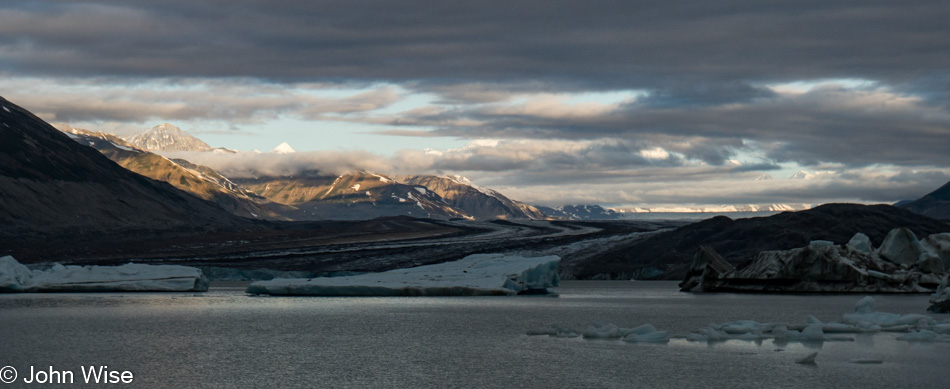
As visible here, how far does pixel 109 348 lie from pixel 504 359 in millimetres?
13302

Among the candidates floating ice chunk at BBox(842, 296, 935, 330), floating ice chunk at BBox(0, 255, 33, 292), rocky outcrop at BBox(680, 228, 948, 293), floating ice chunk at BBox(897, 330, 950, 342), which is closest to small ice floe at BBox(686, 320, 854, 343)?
floating ice chunk at BBox(897, 330, 950, 342)

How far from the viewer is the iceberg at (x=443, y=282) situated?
62.7 metres

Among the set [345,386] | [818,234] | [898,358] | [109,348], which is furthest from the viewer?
[818,234]

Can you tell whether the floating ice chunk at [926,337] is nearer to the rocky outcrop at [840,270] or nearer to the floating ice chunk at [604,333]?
the floating ice chunk at [604,333]

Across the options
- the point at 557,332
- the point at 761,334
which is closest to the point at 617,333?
the point at 557,332

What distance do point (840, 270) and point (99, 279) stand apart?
56.2 metres

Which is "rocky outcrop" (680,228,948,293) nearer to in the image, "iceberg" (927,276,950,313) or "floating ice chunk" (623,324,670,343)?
"iceberg" (927,276,950,313)

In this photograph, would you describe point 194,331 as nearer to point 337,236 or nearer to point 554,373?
point 554,373

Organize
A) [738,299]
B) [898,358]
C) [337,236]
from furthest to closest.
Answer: [337,236]
[738,299]
[898,358]

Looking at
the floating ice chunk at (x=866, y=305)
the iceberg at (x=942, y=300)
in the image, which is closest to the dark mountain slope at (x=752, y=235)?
the iceberg at (x=942, y=300)

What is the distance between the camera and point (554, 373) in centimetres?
2442

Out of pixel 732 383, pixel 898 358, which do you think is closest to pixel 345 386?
pixel 732 383

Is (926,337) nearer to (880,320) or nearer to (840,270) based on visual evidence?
(880,320)

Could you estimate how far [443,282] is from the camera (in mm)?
63594
